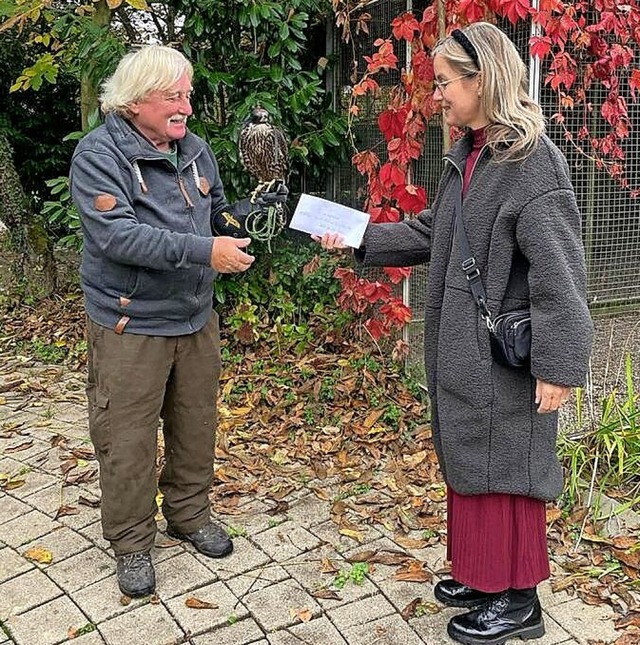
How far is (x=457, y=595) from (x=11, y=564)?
184 cm

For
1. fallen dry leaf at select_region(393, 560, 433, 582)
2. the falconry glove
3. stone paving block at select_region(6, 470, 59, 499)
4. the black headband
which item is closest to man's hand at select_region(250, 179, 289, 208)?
the falconry glove

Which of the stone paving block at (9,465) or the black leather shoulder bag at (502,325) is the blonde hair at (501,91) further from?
the stone paving block at (9,465)

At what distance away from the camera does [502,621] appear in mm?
2756

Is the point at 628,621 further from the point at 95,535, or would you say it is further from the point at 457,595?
the point at 95,535

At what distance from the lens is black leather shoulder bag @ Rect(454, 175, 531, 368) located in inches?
95.3

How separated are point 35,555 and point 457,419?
1956 millimetres

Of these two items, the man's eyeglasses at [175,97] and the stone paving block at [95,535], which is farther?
the stone paving block at [95,535]

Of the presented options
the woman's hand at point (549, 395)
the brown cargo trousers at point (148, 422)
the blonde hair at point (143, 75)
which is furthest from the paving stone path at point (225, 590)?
the blonde hair at point (143, 75)

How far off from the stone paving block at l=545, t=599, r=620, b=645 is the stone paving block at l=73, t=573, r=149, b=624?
5.15 feet

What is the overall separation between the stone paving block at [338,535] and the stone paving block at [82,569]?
0.90 meters

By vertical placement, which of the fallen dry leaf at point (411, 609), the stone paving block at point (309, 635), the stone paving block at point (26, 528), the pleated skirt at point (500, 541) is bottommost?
the fallen dry leaf at point (411, 609)

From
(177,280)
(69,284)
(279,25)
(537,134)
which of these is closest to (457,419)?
(537,134)

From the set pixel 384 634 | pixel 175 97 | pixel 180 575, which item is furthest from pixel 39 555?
pixel 175 97

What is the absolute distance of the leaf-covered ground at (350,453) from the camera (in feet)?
10.9
